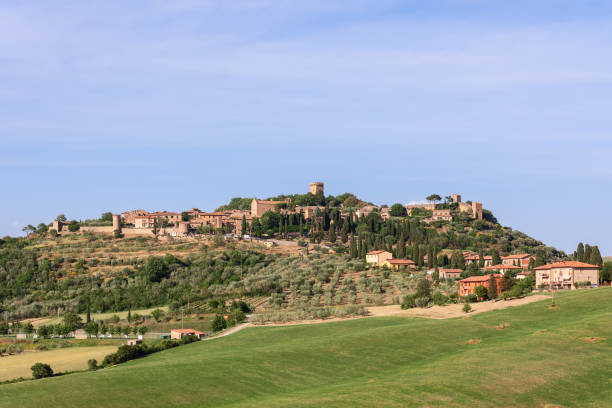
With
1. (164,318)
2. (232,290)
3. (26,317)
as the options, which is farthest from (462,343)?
(26,317)

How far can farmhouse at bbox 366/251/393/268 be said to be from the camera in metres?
136

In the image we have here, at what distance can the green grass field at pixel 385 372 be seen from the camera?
4506 cm

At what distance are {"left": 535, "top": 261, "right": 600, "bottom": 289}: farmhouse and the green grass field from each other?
25050 millimetres

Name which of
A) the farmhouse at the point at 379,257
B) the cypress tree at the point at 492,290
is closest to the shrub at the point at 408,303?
the cypress tree at the point at 492,290

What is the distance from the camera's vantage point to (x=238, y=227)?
188375 mm

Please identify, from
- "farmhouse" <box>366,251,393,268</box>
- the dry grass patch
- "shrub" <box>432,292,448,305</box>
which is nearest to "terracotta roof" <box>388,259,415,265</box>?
"farmhouse" <box>366,251,393,268</box>

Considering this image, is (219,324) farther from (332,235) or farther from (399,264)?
(332,235)

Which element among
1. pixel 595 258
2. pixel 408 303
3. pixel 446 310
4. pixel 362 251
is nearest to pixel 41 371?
pixel 446 310

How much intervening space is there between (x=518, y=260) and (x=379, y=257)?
78.8 feet

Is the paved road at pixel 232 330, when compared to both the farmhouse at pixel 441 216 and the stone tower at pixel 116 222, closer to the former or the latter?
the stone tower at pixel 116 222

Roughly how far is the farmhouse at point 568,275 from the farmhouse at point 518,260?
27.0m

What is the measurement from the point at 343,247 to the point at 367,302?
2077 inches

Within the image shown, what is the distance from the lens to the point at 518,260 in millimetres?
133750

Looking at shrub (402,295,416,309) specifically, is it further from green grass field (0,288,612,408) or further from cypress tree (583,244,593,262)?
cypress tree (583,244,593,262)
